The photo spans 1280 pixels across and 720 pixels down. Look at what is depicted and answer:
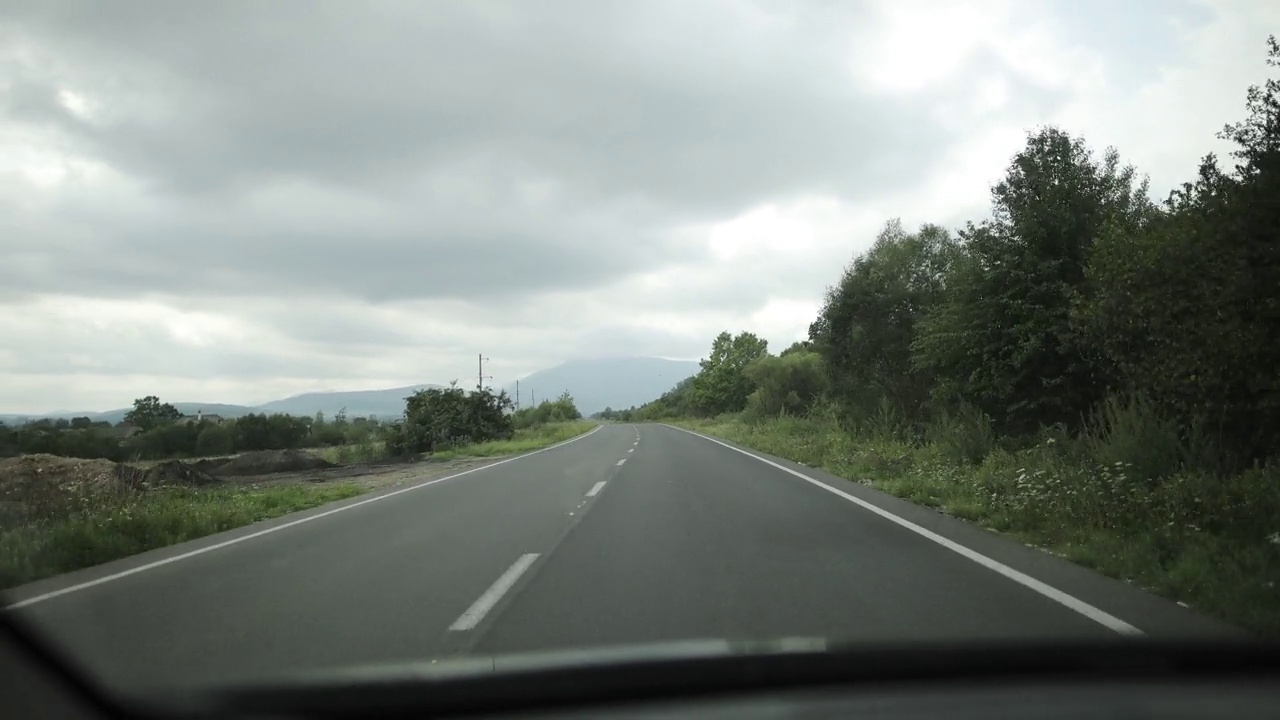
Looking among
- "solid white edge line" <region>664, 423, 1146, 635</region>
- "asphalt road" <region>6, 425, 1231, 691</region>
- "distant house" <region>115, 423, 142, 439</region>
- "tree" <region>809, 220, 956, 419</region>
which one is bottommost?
"solid white edge line" <region>664, 423, 1146, 635</region>

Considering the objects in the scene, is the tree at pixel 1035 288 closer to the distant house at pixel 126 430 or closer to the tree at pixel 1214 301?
the tree at pixel 1214 301

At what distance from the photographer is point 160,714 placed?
3209mm

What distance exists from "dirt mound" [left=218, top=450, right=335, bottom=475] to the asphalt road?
2070cm

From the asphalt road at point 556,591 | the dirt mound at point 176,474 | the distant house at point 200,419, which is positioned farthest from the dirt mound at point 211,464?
→ the asphalt road at point 556,591

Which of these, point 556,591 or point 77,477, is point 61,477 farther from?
point 556,591

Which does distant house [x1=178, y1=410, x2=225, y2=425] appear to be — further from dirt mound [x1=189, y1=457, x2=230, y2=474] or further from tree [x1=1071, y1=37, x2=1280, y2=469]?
tree [x1=1071, y1=37, x2=1280, y2=469]

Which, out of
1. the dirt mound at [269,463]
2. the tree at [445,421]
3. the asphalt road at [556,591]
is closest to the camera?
the asphalt road at [556,591]

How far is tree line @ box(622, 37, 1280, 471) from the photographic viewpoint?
10102mm

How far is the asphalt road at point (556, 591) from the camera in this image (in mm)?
5148

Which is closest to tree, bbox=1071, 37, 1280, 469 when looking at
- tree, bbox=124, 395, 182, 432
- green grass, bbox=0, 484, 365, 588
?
green grass, bbox=0, 484, 365, 588

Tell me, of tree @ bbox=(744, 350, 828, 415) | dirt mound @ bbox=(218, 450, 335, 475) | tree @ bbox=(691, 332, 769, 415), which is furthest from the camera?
tree @ bbox=(691, 332, 769, 415)

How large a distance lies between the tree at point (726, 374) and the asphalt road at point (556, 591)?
282ft

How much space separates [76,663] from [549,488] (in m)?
12.7

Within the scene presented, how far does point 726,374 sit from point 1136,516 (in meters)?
95.8
